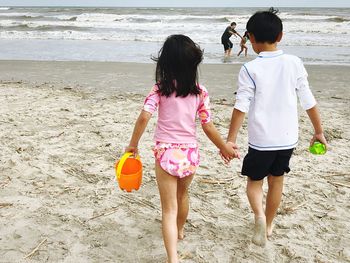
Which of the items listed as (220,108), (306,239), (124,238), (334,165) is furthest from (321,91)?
(124,238)

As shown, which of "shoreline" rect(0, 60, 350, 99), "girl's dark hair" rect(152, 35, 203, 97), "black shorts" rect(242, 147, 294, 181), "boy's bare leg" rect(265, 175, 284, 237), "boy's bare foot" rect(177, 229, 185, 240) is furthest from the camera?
"shoreline" rect(0, 60, 350, 99)

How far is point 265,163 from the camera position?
2.71 m

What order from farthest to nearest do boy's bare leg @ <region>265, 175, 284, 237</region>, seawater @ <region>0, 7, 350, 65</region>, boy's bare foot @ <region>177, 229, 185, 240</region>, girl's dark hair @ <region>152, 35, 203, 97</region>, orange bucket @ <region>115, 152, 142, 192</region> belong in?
seawater @ <region>0, 7, 350, 65</region>, boy's bare foot @ <region>177, 229, 185, 240</region>, boy's bare leg @ <region>265, 175, 284, 237</region>, orange bucket @ <region>115, 152, 142, 192</region>, girl's dark hair @ <region>152, 35, 203, 97</region>

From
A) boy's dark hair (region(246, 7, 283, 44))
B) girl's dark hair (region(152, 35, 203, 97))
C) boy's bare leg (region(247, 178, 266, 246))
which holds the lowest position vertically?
boy's bare leg (region(247, 178, 266, 246))

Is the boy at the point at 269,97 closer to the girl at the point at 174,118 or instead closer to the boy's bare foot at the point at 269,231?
the girl at the point at 174,118

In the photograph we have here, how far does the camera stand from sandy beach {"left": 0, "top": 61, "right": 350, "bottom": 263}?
2.92 metres

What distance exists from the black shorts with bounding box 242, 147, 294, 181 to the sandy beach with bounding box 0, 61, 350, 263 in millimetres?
585

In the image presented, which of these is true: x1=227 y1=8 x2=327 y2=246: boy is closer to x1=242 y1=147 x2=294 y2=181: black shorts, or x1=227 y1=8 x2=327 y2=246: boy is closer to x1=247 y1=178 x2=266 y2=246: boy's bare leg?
x1=242 y1=147 x2=294 y2=181: black shorts

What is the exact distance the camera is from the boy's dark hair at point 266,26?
2.52 metres

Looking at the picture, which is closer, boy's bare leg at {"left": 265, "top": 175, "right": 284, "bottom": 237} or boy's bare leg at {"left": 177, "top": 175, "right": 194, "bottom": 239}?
boy's bare leg at {"left": 177, "top": 175, "right": 194, "bottom": 239}

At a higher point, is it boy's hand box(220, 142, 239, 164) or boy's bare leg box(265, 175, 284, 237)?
boy's hand box(220, 142, 239, 164)

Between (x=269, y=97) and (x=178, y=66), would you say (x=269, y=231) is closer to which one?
(x=269, y=97)

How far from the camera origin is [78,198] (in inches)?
144

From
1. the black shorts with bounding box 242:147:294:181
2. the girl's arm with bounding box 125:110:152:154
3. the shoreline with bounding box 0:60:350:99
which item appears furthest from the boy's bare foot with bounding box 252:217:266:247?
the shoreline with bounding box 0:60:350:99
